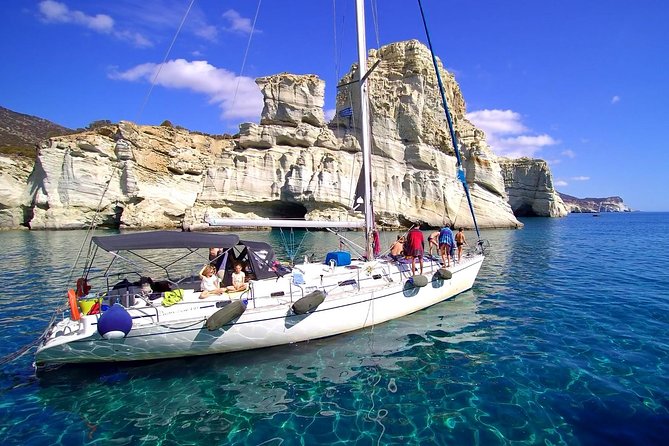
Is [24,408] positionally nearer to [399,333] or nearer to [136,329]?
[136,329]

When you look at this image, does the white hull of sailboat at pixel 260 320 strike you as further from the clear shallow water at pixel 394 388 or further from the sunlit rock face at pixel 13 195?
the sunlit rock face at pixel 13 195

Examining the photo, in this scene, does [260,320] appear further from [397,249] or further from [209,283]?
[397,249]

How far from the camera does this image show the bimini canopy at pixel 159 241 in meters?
7.96

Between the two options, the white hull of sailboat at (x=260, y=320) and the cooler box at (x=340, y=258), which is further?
the cooler box at (x=340, y=258)

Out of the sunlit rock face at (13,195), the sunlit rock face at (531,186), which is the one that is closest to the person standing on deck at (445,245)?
the sunlit rock face at (13,195)

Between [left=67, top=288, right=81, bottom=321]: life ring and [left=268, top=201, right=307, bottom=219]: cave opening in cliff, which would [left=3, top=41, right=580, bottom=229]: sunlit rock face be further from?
[left=67, top=288, right=81, bottom=321]: life ring

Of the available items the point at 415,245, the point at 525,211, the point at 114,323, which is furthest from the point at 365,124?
the point at 525,211

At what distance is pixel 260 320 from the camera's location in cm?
816

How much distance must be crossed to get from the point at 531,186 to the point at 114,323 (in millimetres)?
94092

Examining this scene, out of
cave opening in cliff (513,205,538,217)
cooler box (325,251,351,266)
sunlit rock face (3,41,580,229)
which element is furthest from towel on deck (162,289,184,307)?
cave opening in cliff (513,205,538,217)

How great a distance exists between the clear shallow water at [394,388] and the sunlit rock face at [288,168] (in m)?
38.0

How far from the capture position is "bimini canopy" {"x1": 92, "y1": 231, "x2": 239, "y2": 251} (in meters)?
7.96

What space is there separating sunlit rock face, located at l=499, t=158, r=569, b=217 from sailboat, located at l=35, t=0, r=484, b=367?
278 feet

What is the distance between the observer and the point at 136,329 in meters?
7.31
